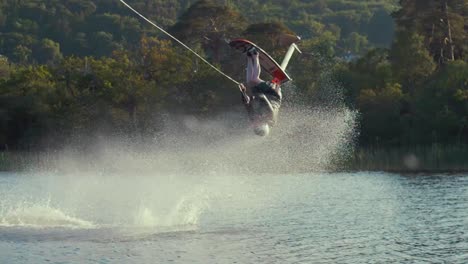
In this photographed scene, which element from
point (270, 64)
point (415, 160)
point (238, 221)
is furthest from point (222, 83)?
point (270, 64)

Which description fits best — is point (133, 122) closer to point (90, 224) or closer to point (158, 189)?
point (158, 189)

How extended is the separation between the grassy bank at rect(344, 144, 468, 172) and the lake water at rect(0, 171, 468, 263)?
16.5 ft

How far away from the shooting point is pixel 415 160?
61.3m

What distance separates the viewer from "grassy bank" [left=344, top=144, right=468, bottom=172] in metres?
59.2

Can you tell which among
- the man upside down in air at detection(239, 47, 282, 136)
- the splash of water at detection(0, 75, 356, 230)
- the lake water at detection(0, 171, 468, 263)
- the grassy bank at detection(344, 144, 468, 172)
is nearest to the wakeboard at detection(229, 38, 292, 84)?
the man upside down in air at detection(239, 47, 282, 136)

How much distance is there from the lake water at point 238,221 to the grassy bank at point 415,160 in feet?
16.5

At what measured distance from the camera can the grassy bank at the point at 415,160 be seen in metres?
59.2

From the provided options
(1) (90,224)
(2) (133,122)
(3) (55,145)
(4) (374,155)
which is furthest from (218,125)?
(1) (90,224)

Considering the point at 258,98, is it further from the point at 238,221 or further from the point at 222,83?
the point at 222,83

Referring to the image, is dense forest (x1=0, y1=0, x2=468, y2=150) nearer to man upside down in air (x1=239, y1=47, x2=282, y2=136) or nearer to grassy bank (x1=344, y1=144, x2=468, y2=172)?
grassy bank (x1=344, y1=144, x2=468, y2=172)

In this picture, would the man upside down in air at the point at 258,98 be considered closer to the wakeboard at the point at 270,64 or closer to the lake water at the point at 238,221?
the wakeboard at the point at 270,64

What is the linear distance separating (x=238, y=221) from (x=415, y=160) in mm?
27392

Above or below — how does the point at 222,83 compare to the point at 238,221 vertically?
above

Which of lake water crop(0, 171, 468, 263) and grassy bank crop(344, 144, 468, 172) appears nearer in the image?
lake water crop(0, 171, 468, 263)
